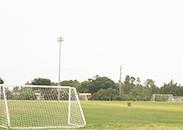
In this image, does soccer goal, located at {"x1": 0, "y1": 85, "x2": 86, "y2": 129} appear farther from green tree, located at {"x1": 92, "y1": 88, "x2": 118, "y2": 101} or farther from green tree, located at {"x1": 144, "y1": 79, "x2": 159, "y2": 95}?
green tree, located at {"x1": 144, "y1": 79, "x2": 159, "y2": 95}

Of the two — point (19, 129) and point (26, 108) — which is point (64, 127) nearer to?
point (19, 129)

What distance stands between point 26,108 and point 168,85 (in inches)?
4773

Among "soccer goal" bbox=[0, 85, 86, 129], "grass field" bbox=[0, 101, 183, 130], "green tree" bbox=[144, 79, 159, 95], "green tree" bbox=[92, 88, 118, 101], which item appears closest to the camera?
"grass field" bbox=[0, 101, 183, 130]

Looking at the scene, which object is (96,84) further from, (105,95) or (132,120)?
(132,120)

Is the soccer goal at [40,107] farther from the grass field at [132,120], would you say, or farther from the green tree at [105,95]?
the green tree at [105,95]

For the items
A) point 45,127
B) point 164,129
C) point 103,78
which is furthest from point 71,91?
point 103,78

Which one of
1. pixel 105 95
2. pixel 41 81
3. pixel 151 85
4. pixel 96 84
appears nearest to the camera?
pixel 41 81

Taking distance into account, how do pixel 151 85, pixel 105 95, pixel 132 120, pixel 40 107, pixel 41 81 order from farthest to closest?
pixel 151 85, pixel 105 95, pixel 41 81, pixel 132 120, pixel 40 107

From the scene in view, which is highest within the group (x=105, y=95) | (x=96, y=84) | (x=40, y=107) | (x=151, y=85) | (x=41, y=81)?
(x=151, y=85)

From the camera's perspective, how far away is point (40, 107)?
87.9 feet

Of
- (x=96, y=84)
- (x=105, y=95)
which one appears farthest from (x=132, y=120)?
(x=96, y=84)

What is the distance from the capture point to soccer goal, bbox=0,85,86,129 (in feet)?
72.8


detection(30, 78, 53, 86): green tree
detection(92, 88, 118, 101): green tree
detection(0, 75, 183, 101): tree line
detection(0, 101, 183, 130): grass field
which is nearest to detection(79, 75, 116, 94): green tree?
detection(0, 75, 183, 101): tree line

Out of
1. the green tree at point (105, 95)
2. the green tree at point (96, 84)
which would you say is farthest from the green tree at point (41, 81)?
the green tree at point (96, 84)
